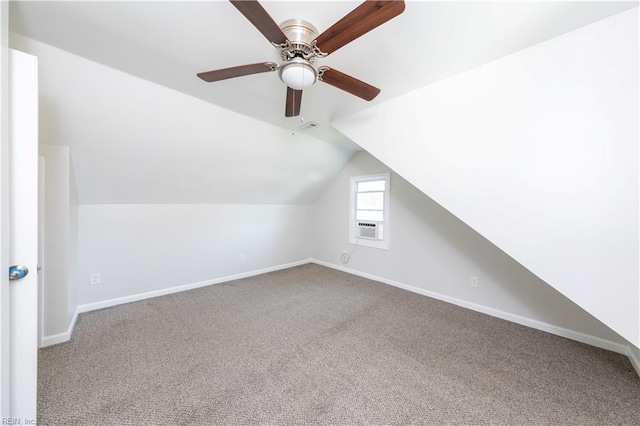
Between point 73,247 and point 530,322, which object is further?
point 530,322

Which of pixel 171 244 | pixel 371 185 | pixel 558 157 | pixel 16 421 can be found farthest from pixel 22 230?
pixel 371 185

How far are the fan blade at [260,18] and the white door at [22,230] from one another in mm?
1011

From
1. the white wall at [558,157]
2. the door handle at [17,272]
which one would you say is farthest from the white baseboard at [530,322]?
the door handle at [17,272]

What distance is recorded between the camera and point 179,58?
175 cm

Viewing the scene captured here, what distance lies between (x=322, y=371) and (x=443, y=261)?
227 cm

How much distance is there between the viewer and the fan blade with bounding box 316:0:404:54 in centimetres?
100

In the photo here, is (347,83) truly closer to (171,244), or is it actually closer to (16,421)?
(16,421)

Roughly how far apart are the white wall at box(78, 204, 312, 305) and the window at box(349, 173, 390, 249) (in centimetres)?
138

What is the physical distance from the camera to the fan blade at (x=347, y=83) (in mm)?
1498

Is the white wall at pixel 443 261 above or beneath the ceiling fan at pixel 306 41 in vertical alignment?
beneath

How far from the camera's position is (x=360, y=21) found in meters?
1.10

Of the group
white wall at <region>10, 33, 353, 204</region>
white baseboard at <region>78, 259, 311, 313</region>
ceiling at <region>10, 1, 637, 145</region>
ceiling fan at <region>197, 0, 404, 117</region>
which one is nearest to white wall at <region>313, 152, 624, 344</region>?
white wall at <region>10, 33, 353, 204</region>

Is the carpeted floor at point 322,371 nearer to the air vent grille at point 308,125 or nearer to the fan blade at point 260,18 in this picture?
the fan blade at point 260,18

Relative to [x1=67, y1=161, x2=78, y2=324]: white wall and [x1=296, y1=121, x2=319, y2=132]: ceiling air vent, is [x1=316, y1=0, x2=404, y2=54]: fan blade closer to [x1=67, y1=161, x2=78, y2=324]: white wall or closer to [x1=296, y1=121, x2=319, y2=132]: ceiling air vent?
[x1=296, y1=121, x2=319, y2=132]: ceiling air vent
